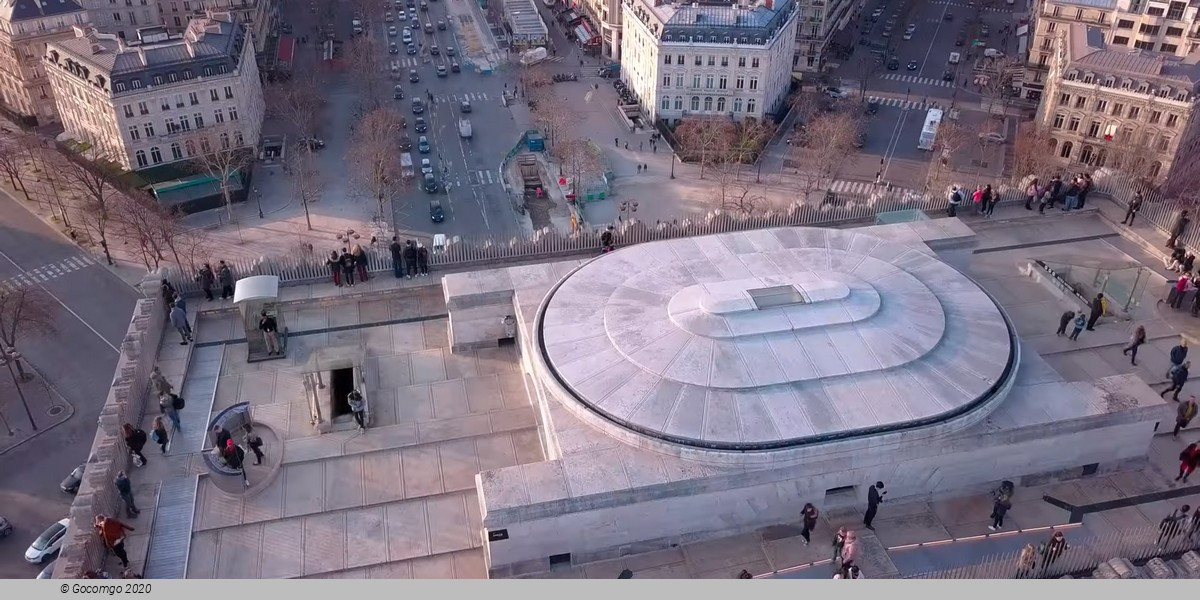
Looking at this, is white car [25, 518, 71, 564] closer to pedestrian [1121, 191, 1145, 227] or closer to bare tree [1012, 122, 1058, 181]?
pedestrian [1121, 191, 1145, 227]

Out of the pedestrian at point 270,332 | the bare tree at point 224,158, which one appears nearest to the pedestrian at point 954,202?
the pedestrian at point 270,332

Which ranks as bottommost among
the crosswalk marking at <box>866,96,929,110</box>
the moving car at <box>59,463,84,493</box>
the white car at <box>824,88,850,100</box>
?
the moving car at <box>59,463,84,493</box>

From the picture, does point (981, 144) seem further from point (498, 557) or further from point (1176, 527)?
point (498, 557)

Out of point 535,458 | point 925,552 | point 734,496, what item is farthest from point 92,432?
point 925,552

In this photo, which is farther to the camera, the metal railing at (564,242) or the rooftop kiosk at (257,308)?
the metal railing at (564,242)

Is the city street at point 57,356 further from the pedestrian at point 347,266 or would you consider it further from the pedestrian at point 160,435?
the pedestrian at point 347,266

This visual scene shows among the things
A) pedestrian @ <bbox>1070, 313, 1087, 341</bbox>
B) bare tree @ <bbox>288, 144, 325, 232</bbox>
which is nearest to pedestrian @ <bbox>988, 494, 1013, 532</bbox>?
pedestrian @ <bbox>1070, 313, 1087, 341</bbox>
